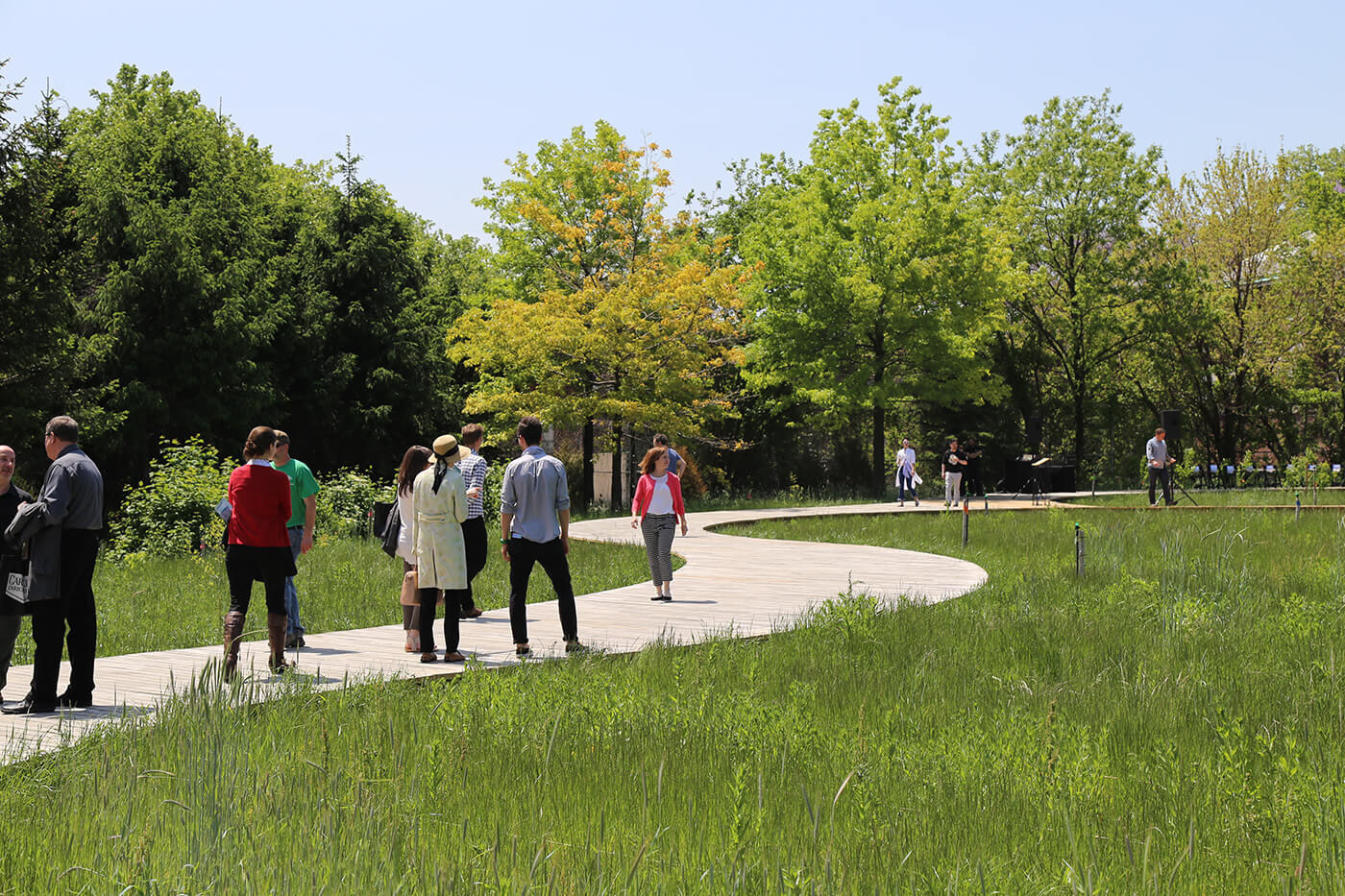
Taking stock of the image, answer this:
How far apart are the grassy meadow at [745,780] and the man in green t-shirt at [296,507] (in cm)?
233

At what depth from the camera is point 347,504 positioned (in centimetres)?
2516

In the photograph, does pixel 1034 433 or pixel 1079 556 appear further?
pixel 1034 433

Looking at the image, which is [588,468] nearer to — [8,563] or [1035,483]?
[1035,483]

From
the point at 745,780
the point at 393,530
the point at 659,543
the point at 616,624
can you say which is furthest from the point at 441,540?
the point at 745,780

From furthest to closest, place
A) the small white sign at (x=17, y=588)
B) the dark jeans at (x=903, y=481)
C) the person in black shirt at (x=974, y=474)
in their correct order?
1. the person in black shirt at (x=974, y=474)
2. the dark jeans at (x=903, y=481)
3. the small white sign at (x=17, y=588)

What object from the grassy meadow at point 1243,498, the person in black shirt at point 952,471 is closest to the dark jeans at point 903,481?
the person in black shirt at point 952,471

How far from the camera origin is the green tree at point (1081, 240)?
48344mm

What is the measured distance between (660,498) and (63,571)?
6.91 m

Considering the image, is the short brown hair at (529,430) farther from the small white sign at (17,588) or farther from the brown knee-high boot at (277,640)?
the small white sign at (17,588)

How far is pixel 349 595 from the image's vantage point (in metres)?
13.9

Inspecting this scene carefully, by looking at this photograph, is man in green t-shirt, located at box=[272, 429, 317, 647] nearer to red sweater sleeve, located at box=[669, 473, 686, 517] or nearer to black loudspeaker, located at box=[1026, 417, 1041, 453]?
red sweater sleeve, located at box=[669, 473, 686, 517]

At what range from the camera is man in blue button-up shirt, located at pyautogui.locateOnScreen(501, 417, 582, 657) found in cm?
1024

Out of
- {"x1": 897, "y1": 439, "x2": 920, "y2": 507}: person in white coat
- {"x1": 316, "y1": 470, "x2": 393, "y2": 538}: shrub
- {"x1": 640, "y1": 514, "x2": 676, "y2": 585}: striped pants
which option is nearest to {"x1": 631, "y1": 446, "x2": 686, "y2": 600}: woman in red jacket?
{"x1": 640, "y1": 514, "x2": 676, "y2": 585}: striped pants

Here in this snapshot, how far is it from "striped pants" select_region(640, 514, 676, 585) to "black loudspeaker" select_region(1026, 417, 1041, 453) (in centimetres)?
3638
